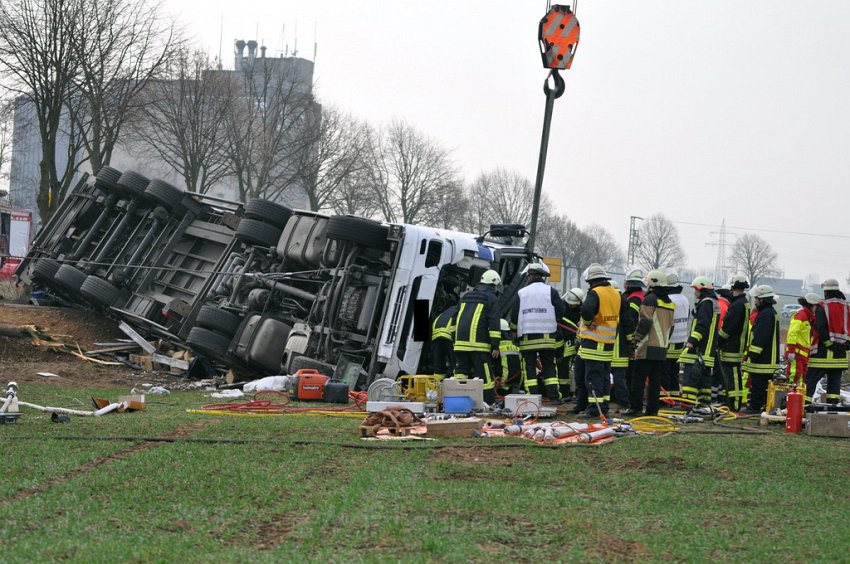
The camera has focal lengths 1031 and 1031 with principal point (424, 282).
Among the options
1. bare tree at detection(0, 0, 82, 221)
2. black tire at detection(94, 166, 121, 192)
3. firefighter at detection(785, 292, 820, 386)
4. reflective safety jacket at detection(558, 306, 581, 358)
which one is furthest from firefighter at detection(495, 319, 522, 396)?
bare tree at detection(0, 0, 82, 221)

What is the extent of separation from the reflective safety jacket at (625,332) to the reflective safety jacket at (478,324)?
4.87ft

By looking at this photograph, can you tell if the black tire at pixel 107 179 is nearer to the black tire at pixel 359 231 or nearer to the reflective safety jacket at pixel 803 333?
the black tire at pixel 359 231

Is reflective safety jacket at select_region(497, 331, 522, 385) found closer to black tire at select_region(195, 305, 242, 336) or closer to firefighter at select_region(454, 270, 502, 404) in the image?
firefighter at select_region(454, 270, 502, 404)

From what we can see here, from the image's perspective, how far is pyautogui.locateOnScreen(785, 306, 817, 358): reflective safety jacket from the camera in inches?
506

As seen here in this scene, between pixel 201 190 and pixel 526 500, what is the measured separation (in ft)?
106

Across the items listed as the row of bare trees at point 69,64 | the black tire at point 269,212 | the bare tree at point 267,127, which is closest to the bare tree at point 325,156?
the bare tree at point 267,127

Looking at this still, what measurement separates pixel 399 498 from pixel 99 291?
10.7m

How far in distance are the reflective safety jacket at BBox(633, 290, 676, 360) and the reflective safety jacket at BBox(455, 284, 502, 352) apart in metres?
1.76

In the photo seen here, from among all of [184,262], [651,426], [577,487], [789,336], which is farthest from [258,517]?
[184,262]

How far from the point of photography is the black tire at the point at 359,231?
1380cm

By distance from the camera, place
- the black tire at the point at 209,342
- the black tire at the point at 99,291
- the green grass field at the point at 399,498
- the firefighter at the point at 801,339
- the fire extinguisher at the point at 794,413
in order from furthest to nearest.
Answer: the black tire at the point at 99,291 → the black tire at the point at 209,342 → the firefighter at the point at 801,339 → the fire extinguisher at the point at 794,413 → the green grass field at the point at 399,498

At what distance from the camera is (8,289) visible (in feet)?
79.4

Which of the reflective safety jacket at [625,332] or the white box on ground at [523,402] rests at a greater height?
the reflective safety jacket at [625,332]

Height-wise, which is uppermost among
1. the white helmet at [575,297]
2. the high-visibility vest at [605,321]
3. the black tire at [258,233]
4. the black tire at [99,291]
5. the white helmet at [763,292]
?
the black tire at [258,233]
